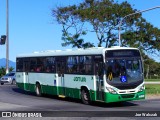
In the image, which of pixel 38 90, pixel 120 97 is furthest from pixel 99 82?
pixel 38 90

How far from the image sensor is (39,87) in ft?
87.5

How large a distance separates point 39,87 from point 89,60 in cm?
707

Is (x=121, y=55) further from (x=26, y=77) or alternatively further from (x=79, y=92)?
(x=26, y=77)

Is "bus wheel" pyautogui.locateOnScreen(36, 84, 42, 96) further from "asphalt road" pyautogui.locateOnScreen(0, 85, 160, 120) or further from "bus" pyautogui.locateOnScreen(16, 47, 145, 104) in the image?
"bus" pyautogui.locateOnScreen(16, 47, 145, 104)

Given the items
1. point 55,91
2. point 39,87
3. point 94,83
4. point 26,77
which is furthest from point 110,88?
point 26,77

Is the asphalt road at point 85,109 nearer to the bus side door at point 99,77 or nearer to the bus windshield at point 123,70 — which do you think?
the bus side door at point 99,77

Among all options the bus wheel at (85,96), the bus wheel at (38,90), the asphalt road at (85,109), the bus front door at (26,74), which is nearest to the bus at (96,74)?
the bus wheel at (85,96)

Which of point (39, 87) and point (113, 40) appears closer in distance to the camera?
point (39, 87)

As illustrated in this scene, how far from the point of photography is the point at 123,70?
63.5 ft

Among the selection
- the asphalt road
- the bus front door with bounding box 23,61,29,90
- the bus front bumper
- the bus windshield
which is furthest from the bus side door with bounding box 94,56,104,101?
the bus front door with bounding box 23,61,29,90

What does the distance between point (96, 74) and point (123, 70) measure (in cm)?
132

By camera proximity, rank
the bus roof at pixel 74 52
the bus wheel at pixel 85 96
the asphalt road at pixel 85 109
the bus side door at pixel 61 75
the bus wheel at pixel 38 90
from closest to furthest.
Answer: the asphalt road at pixel 85 109
the bus roof at pixel 74 52
the bus wheel at pixel 85 96
the bus side door at pixel 61 75
the bus wheel at pixel 38 90

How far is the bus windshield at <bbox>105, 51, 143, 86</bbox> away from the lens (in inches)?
757

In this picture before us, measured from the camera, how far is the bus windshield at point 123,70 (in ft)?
63.1
